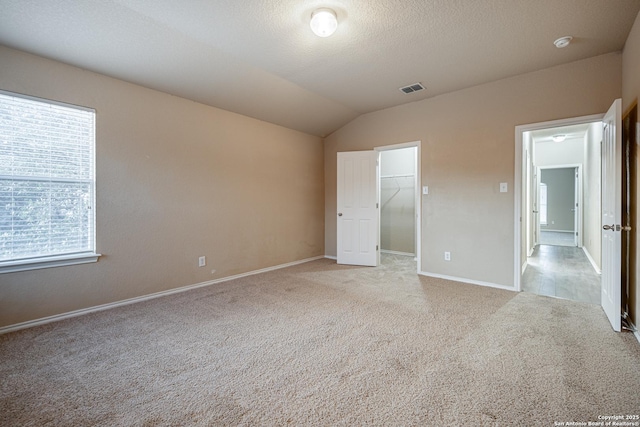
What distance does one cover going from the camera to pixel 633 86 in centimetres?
245

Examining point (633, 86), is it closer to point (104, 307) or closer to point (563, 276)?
point (563, 276)

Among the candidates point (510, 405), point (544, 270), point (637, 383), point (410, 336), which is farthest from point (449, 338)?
point (544, 270)

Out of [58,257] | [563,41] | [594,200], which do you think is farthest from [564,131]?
[58,257]

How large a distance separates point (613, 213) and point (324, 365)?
2682 mm

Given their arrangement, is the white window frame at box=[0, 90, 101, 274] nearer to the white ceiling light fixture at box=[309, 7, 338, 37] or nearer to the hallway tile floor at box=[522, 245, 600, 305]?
the white ceiling light fixture at box=[309, 7, 338, 37]

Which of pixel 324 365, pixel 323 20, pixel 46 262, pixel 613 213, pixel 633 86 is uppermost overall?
pixel 323 20

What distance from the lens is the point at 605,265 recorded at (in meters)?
2.73

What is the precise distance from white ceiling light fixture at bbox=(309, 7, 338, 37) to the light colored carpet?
8.23 feet

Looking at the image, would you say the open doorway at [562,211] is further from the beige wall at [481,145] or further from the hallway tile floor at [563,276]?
the beige wall at [481,145]

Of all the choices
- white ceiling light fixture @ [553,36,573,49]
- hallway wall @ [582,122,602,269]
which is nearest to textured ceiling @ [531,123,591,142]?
hallway wall @ [582,122,602,269]

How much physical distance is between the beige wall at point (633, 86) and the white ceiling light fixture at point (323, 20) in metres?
2.42

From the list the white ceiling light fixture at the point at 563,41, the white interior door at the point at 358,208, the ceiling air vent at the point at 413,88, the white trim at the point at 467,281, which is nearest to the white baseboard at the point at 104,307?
the white interior door at the point at 358,208

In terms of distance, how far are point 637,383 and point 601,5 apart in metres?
2.69

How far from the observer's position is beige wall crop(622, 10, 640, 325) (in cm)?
226
